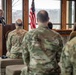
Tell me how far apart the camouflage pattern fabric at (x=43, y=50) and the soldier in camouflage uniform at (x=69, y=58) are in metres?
0.76

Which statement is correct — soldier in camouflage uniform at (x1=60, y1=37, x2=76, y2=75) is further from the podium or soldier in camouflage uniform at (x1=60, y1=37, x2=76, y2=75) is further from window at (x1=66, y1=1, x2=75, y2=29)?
window at (x1=66, y1=1, x2=75, y2=29)

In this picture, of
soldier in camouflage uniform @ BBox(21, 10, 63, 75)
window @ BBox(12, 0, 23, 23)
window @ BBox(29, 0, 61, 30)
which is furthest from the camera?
window @ BBox(29, 0, 61, 30)

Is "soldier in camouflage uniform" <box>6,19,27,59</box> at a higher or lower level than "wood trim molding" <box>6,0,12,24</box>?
lower

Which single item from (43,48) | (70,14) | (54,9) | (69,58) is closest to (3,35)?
(43,48)

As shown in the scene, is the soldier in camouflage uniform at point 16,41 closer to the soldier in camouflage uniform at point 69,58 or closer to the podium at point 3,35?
the podium at point 3,35

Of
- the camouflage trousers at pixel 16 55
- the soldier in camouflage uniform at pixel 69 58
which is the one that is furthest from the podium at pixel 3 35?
the soldier in camouflage uniform at pixel 69 58

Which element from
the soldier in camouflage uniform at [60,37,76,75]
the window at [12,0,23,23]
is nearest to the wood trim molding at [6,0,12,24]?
the window at [12,0,23,23]

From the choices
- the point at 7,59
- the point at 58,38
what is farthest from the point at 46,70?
the point at 7,59

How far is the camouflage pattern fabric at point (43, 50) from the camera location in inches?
121

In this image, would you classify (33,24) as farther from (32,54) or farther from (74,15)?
(32,54)

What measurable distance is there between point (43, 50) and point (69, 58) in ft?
2.77

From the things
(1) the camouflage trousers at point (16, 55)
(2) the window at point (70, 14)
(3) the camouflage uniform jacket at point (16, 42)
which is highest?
(2) the window at point (70, 14)

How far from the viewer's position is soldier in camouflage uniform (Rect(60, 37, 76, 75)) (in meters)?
2.25

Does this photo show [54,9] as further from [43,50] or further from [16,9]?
[43,50]
